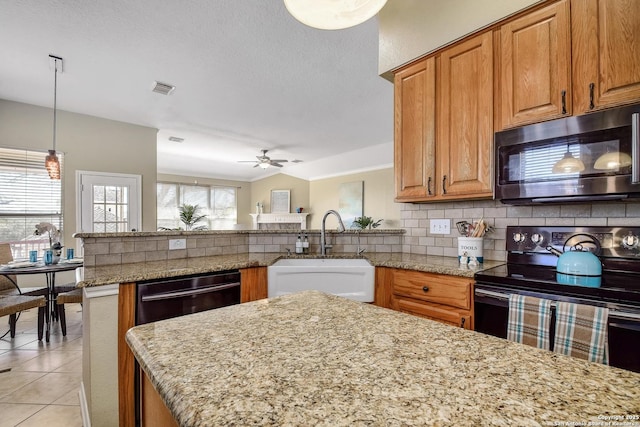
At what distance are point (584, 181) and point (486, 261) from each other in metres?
0.76

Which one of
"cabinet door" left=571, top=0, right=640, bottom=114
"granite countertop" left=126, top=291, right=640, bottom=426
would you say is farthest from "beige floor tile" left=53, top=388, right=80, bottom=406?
"cabinet door" left=571, top=0, right=640, bottom=114

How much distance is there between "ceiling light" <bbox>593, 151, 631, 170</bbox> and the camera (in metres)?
1.39

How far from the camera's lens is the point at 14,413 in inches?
73.1

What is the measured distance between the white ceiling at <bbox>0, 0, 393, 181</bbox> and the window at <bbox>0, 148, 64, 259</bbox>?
0.80 metres

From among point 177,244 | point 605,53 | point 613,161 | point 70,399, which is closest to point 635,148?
point 613,161

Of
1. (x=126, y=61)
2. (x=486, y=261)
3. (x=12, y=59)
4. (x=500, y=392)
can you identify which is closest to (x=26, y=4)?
(x=126, y=61)

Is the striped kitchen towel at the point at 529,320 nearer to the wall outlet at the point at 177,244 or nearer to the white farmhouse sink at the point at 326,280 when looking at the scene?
the white farmhouse sink at the point at 326,280

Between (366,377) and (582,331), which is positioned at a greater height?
(366,377)

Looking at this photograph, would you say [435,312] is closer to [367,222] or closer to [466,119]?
[466,119]

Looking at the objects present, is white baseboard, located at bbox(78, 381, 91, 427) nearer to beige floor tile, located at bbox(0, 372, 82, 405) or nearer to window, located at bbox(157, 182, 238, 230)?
beige floor tile, located at bbox(0, 372, 82, 405)

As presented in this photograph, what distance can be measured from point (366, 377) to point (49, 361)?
10.5ft

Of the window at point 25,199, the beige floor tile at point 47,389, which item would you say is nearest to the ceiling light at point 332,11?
the beige floor tile at point 47,389

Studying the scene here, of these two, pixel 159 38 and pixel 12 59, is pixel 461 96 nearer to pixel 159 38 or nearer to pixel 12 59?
pixel 159 38

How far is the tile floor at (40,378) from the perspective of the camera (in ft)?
6.00
